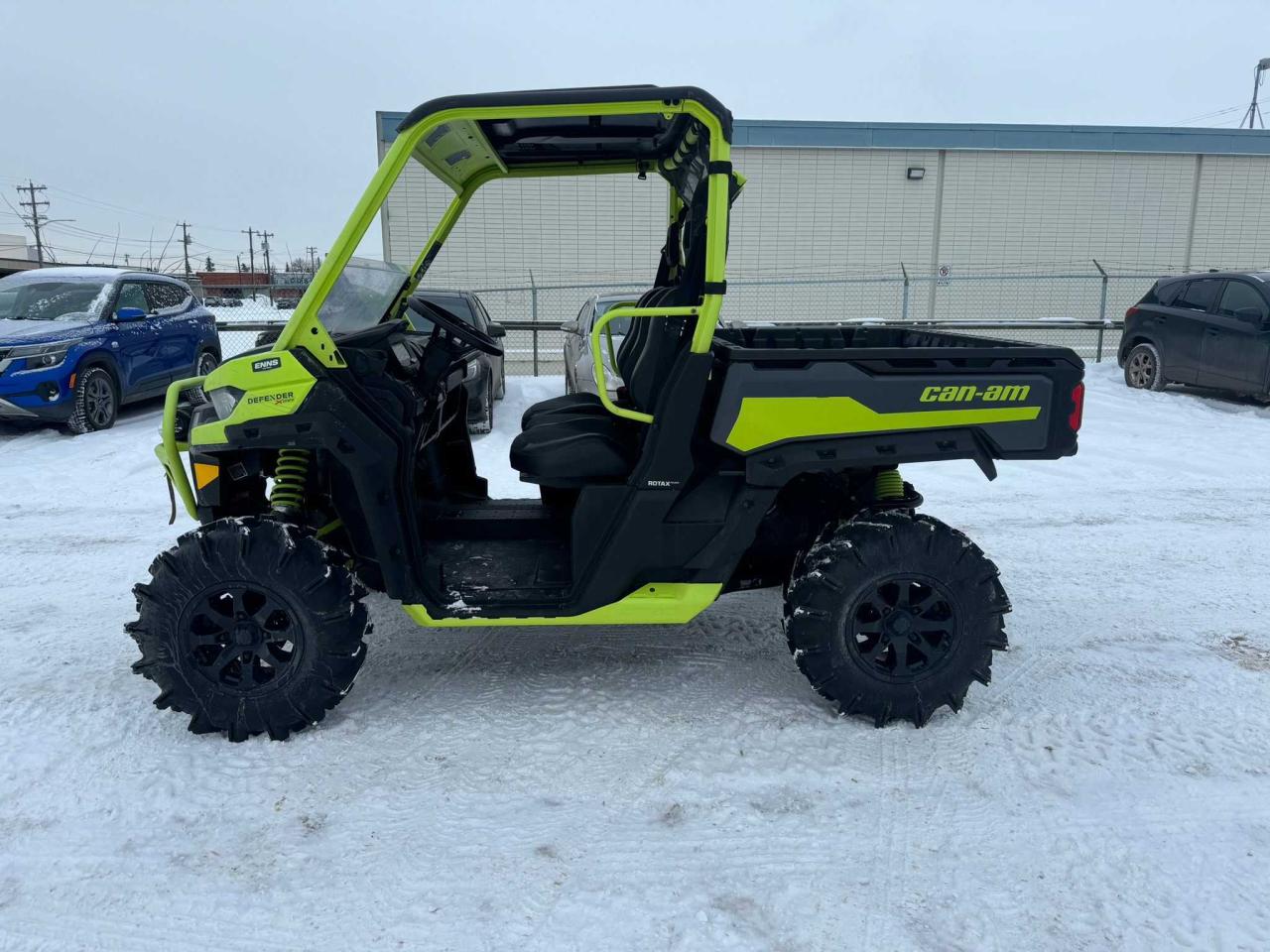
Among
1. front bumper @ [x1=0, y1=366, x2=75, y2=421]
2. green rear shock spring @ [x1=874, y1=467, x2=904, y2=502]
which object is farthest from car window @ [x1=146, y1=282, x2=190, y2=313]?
green rear shock spring @ [x1=874, y1=467, x2=904, y2=502]

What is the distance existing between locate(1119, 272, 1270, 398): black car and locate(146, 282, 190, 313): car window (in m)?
12.1

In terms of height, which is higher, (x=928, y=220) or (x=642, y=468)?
(x=928, y=220)

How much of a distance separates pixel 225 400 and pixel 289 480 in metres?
0.43

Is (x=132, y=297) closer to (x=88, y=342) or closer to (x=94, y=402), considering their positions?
(x=88, y=342)

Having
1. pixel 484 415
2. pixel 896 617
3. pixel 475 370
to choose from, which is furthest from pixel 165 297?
pixel 896 617

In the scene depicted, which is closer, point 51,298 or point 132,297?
point 51,298

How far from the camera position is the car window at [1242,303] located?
9891 millimetres

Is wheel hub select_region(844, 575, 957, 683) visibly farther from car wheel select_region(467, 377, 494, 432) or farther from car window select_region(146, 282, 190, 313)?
car window select_region(146, 282, 190, 313)

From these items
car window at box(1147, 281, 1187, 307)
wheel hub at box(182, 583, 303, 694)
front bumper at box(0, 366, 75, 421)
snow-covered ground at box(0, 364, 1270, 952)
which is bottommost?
snow-covered ground at box(0, 364, 1270, 952)

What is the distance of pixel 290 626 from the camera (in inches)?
122

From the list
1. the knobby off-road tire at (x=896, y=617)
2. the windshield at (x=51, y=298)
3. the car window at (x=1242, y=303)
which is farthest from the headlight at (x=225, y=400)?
A: the car window at (x=1242, y=303)

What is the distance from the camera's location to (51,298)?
30.6 ft

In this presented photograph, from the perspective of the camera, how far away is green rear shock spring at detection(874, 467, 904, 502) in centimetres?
362

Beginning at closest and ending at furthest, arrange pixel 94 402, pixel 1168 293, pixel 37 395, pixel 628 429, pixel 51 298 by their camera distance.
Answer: pixel 628 429, pixel 37 395, pixel 94 402, pixel 51 298, pixel 1168 293
